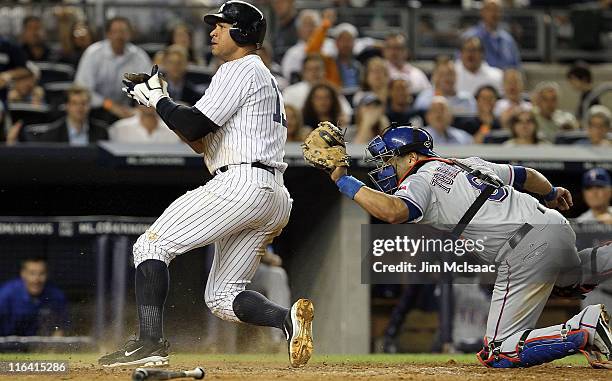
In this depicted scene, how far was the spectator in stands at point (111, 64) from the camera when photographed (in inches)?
450

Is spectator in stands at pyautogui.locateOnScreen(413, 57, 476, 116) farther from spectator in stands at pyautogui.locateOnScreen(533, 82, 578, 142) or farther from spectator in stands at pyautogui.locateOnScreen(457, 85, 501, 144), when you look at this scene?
spectator in stands at pyautogui.locateOnScreen(533, 82, 578, 142)

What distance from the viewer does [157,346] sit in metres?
5.75

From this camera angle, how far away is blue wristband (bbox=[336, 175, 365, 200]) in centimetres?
576

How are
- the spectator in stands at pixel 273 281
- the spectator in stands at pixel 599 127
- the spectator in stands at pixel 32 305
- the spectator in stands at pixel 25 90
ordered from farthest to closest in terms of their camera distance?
the spectator in stands at pixel 25 90 → the spectator in stands at pixel 599 127 → the spectator in stands at pixel 32 305 → the spectator in stands at pixel 273 281

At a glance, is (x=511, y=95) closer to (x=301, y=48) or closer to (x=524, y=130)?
(x=524, y=130)

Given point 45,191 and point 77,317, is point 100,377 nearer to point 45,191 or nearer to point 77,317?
point 77,317

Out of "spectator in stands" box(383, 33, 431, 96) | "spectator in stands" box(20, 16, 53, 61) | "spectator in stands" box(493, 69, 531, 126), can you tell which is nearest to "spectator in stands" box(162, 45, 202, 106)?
"spectator in stands" box(20, 16, 53, 61)

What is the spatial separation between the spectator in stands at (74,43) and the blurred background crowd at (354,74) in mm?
14

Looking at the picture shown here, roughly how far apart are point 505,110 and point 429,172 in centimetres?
595

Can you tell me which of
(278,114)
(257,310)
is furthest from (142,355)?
(278,114)

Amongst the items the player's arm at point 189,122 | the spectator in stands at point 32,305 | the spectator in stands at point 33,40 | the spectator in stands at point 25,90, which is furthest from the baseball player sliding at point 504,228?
the spectator in stands at point 33,40

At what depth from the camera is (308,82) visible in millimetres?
11312

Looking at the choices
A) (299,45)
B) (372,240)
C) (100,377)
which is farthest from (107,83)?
(100,377)

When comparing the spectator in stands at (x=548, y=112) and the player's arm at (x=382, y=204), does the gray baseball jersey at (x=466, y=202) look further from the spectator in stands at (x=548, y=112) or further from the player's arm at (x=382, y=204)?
the spectator in stands at (x=548, y=112)
